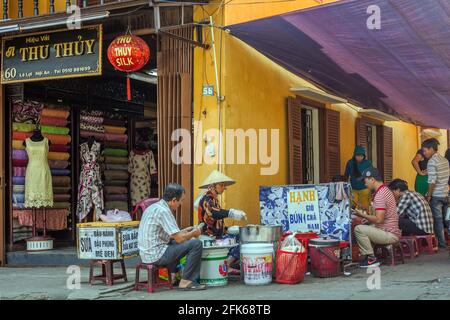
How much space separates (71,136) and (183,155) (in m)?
3.59

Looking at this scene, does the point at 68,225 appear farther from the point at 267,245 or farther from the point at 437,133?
the point at 437,133

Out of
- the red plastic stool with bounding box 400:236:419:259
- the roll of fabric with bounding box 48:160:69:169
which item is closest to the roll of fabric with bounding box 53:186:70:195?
the roll of fabric with bounding box 48:160:69:169

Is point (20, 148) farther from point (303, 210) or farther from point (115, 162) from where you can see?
point (303, 210)

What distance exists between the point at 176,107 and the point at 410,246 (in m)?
4.25

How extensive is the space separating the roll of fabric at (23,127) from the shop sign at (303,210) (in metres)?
4.92

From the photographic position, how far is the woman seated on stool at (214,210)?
7.73 metres

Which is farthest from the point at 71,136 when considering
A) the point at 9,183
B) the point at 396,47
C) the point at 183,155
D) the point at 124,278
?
the point at 396,47

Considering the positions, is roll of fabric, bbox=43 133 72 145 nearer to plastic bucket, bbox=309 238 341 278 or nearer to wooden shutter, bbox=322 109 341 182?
wooden shutter, bbox=322 109 341 182

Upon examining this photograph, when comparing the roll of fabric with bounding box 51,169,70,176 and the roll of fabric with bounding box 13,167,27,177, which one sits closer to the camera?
the roll of fabric with bounding box 13,167,27,177

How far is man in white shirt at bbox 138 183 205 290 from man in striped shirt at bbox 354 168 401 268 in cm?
247

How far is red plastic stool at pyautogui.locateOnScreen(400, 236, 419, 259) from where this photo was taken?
32.0ft

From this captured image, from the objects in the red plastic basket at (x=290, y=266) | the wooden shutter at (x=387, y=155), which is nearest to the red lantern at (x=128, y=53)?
the red plastic basket at (x=290, y=266)

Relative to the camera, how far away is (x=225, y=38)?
28.8 ft

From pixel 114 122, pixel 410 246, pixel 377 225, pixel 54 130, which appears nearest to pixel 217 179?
pixel 377 225
